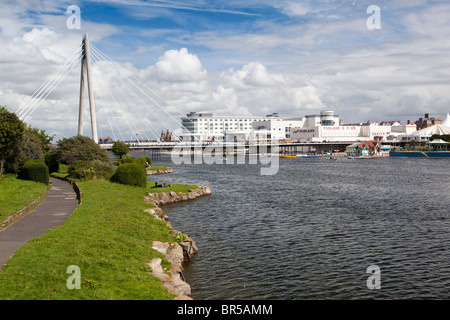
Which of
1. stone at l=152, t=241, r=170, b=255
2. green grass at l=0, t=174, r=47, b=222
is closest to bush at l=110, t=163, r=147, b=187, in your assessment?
green grass at l=0, t=174, r=47, b=222

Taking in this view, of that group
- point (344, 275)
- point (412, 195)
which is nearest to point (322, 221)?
point (344, 275)

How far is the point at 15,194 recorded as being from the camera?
1220 inches

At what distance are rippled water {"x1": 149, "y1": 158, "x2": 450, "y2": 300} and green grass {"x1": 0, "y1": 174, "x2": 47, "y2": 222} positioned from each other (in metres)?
10.8

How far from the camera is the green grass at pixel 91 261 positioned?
12482 millimetres

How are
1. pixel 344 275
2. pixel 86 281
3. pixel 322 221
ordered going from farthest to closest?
pixel 322 221 < pixel 344 275 < pixel 86 281

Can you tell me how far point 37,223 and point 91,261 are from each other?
9094mm

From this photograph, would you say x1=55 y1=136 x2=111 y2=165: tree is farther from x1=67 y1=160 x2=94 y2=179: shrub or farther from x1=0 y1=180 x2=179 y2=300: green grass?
x1=0 y1=180 x2=179 y2=300: green grass

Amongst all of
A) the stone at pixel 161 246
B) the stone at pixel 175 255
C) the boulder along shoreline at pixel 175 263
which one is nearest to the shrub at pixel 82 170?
the boulder along shoreline at pixel 175 263

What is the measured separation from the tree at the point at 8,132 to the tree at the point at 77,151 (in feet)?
57.2

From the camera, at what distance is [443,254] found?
21.6 m

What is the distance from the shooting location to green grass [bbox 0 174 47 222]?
24.6 meters

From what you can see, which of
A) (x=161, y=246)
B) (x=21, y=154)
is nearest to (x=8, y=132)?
(x=21, y=154)

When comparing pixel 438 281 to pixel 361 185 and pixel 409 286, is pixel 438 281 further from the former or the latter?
pixel 361 185
